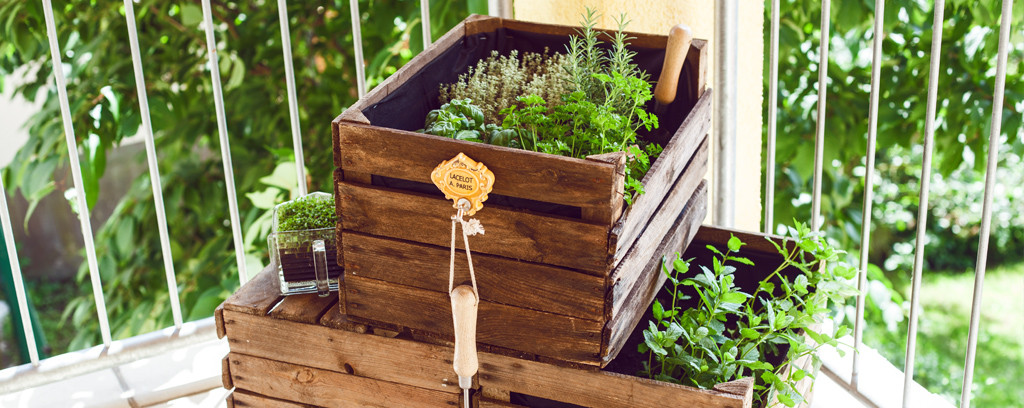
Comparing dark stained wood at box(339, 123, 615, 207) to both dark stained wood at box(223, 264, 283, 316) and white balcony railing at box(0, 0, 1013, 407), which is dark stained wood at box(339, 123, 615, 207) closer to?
dark stained wood at box(223, 264, 283, 316)

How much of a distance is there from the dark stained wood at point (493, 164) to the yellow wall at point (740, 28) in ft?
2.18

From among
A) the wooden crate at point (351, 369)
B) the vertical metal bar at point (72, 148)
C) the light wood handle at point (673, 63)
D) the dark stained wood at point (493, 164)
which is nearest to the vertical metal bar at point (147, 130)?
the vertical metal bar at point (72, 148)

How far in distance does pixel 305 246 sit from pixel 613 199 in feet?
1.85

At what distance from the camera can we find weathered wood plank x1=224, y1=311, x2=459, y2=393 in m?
1.30

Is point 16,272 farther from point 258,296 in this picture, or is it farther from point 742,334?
point 742,334

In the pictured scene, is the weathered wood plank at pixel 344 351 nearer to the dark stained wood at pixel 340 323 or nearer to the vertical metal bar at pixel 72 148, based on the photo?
the dark stained wood at pixel 340 323

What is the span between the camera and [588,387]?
1.20 metres

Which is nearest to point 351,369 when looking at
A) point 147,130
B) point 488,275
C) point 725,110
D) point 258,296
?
point 258,296

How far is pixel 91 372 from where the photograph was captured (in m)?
1.80

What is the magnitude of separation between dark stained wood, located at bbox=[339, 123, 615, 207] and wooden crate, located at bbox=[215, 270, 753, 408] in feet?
0.88

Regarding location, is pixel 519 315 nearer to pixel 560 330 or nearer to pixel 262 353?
pixel 560 330

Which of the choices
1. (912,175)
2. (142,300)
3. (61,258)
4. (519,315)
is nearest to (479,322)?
(519,315)

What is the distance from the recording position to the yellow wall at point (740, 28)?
1.67 m

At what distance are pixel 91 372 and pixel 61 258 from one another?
349 cm
